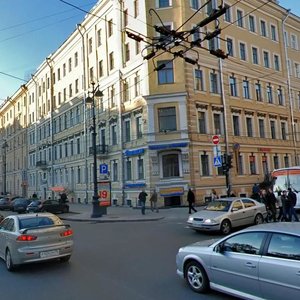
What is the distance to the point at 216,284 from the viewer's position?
6.49 meters

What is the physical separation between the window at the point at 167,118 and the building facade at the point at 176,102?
0.09 m

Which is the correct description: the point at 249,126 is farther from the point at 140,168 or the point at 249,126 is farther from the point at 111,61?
the point at 111,61

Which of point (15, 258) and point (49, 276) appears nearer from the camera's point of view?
point (49, 276)

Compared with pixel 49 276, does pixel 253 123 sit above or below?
above

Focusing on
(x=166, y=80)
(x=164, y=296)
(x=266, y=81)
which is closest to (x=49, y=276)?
(x=164, y=296)

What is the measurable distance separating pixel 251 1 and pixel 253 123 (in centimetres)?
1330

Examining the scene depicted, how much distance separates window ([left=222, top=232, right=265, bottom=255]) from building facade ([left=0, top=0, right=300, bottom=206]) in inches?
740

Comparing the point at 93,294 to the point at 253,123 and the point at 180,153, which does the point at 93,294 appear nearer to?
the point at 180,153

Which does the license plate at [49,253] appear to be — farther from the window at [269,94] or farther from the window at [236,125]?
the window at [269,94]

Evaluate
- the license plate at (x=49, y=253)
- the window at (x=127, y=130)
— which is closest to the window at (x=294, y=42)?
the window at (x=127, y=130)

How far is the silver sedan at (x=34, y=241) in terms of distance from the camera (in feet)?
30.1

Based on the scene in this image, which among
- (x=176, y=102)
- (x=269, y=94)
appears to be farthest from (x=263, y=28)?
(x=176, y=102)

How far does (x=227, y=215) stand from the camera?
15.1m

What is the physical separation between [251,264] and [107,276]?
3.74 metres
